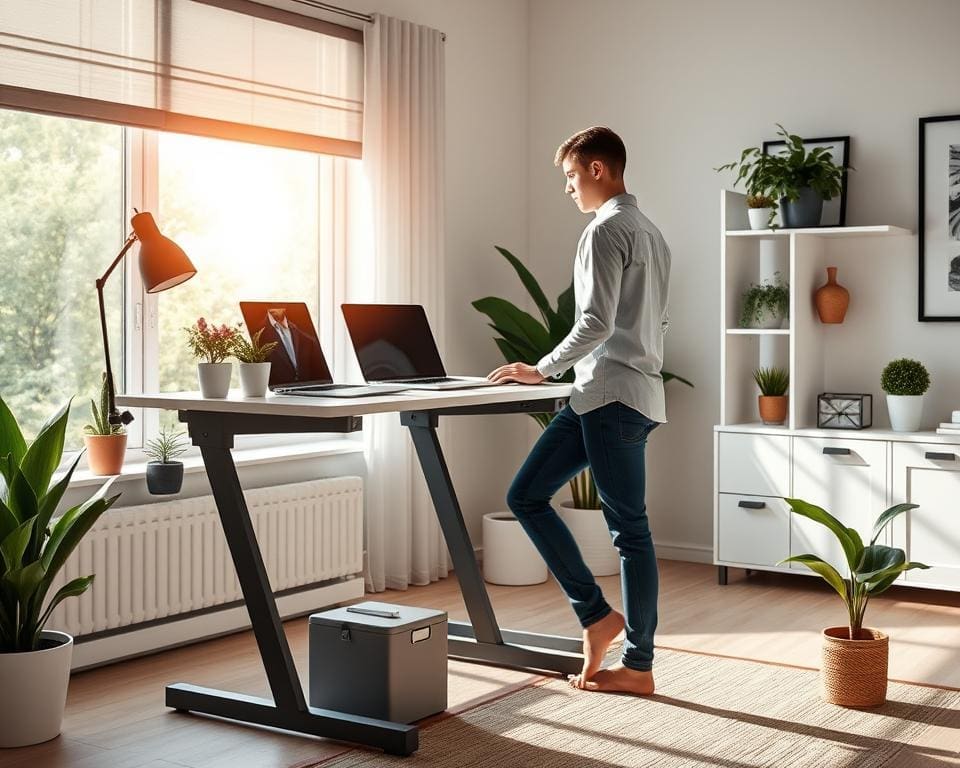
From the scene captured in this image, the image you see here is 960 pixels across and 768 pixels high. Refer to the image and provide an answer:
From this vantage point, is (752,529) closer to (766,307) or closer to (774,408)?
(774,408)

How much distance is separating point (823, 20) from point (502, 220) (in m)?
1.63

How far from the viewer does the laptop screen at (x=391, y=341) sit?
3512mm

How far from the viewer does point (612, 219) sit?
10.3ft

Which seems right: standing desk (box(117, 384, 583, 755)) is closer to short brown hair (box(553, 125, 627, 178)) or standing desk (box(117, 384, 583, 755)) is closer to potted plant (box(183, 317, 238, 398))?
potted plant (box(183, 317, 238, 398))

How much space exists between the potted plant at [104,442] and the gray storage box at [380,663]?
0.94m

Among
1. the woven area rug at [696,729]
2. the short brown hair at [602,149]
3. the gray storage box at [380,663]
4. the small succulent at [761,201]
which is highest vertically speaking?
the small succulent at [761,201]

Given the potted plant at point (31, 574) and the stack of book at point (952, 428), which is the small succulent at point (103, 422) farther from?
the stack of book at point (952, 428)

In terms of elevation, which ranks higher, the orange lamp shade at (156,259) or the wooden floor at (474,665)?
the orange lamp shade at (156,259)

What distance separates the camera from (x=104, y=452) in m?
3.68

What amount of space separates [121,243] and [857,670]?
2.66 m

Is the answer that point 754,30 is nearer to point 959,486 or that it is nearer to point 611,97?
point 611,97

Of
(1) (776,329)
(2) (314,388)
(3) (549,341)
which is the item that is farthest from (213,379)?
(1) (776,329)

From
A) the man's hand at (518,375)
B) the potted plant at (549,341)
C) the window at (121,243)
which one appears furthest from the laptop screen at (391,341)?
the potted plant at (549,341)

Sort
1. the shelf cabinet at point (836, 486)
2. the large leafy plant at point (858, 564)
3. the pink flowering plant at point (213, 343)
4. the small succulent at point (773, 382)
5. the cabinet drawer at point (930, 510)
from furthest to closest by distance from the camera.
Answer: the small succulent at point (773, 382)
the shelf cabinet at point (836, 486)
the cabinet drawer at point (930, 510)
the large leafy plant at point (858, 564)
the pink flowering plant at point (213, 343)
